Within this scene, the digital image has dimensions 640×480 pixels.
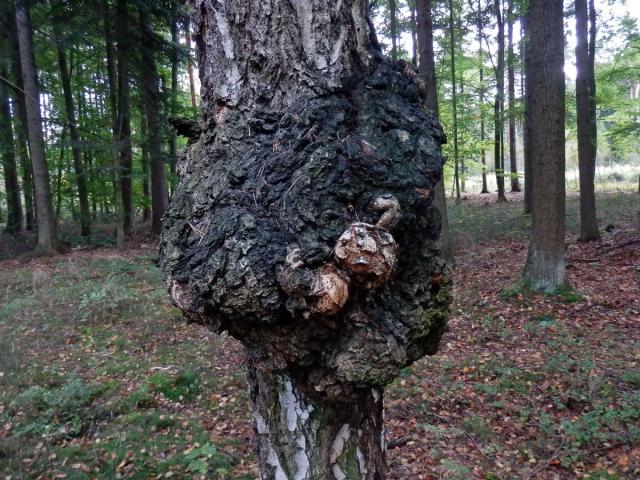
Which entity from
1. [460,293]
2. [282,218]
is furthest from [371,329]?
[460,293]

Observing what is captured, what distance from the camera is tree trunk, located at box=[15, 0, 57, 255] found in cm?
1177

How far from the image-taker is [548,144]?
22.5 ft

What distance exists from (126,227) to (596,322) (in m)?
15.3

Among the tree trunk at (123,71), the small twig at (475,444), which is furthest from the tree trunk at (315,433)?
the tree trunk at (123,71)

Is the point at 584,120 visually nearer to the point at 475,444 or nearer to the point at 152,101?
the point at 475,444

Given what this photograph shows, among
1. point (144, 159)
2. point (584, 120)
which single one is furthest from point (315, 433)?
point (144, 159)

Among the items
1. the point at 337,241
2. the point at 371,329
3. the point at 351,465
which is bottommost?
the point at 351,465

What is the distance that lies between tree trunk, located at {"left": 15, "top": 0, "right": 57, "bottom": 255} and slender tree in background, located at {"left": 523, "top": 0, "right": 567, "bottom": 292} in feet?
41.4

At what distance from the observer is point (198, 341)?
635 centimetres

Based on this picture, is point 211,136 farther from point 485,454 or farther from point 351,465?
point 485,454

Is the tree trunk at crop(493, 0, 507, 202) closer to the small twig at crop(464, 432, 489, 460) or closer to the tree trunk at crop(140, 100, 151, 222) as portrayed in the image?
the tree trunk at crop(140, 100, 151, 222)

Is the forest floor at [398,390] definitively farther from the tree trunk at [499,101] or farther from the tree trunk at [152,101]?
the tree trunk at [499,101]

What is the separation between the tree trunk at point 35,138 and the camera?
11.8m

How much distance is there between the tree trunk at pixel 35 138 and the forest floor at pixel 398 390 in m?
4.34
